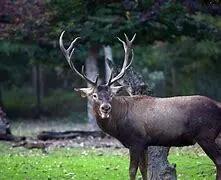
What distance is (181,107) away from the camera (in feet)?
28.3

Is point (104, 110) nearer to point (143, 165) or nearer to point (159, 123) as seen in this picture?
point (159, 123)

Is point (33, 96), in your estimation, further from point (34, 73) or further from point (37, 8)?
point (37, 8)

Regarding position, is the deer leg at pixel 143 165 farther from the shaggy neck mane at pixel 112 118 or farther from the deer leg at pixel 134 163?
the shaggy neck mane at pixel 112 118

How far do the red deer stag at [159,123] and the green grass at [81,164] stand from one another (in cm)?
162

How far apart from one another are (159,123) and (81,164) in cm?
343

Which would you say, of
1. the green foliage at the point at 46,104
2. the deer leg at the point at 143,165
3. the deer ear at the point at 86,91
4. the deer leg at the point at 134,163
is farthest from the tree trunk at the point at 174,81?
the deer leg at the point at 134,163

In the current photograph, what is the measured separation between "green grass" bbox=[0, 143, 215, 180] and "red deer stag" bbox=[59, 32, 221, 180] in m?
1.62

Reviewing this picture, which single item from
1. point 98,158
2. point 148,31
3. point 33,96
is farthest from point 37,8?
point 33,96

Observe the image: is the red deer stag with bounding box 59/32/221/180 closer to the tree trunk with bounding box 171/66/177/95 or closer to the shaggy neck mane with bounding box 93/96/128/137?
the shaggy neck mane with bounding box 93/96/128/137

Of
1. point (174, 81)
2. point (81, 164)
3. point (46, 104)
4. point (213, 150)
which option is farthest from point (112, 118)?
point (46, 104)

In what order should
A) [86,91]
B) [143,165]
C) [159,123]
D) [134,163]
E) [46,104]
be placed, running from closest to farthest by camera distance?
[134,163], [159,123], [143,165], [86,91], [46,104]

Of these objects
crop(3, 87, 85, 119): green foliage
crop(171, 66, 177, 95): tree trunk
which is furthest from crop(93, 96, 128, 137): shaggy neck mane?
crop(171, 66, 177, 95): tree trunk

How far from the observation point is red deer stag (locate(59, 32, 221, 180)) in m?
8.53

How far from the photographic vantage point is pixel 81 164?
38.5 feet
